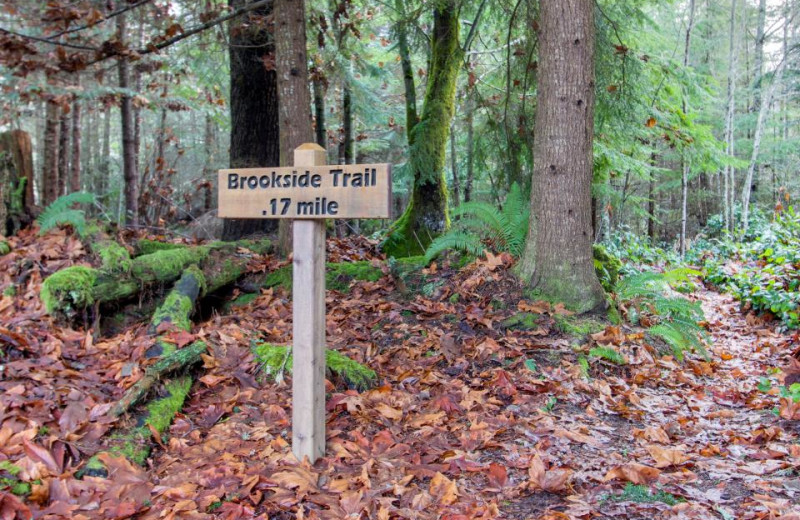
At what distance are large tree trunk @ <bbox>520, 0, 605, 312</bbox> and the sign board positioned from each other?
2.60m

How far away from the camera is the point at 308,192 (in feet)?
10.7

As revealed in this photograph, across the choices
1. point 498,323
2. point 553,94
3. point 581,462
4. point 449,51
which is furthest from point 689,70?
point 581,462

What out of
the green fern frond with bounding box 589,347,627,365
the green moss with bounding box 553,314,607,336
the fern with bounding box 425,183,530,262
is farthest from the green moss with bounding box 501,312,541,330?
the fern with bounding box 425,183,530,262

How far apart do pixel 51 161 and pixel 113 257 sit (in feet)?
20.4

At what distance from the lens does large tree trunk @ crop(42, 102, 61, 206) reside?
9.88 metres

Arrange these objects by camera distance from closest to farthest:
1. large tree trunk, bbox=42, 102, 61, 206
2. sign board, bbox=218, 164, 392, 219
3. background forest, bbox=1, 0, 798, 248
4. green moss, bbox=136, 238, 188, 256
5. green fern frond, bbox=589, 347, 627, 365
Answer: sign board, bbox=218, 164, 392, 219
green fern frond, bbox=589, 347, 627, 365
green moss, bbox=136, 238, 188, 256
background forest, bbox=1, 0, 798, 248
large tree trunk, bbox=42, 102, 61, 206

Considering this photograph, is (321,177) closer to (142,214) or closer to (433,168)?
(433,168)

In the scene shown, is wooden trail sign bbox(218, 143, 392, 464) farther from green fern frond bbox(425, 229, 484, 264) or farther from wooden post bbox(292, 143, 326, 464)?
green fern frond bbox(425, 229, 484, 264)

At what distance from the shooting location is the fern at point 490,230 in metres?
6.06

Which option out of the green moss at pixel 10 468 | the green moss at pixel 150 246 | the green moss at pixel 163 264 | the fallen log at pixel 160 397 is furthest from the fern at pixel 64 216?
the green moss at pixel 10 468

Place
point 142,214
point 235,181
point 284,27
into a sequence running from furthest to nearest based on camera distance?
point 142,214 < point 284,27 < point 235,181

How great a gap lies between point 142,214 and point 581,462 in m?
9.46

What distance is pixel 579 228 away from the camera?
5133 millimetres

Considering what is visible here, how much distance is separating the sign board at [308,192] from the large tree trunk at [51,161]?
7.57 m
